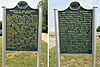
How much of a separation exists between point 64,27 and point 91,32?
26.2 inches

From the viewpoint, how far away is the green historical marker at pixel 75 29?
249 inches

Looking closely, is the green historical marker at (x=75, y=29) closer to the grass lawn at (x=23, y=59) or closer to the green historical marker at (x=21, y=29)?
the green historical marker at (x=21, y=29)

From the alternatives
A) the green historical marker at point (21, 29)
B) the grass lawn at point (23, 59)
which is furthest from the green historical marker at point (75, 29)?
the grass lawn at point (23, 59)

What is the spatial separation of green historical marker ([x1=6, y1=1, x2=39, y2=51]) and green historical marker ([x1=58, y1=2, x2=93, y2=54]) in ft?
2.16

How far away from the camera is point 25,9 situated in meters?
6.32

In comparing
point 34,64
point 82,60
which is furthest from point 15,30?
point 82,60

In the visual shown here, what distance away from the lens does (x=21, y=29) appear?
6.37 metres

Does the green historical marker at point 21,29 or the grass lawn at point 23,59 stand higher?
the green historical marker at point 21,29

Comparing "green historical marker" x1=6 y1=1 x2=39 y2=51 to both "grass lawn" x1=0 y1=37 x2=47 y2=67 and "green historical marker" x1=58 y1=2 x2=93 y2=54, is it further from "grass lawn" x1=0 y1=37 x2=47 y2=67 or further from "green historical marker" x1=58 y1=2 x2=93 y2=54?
"grass lawn" x1=0 y1=37 x2=47 y2=67

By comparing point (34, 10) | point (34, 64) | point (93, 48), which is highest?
point (34, 10)

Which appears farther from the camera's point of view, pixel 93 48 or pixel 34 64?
pixel 34 64

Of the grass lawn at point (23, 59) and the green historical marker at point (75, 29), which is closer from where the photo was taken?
the green historical marker at point (75, 29)

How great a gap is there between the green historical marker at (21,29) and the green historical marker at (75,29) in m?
0.66

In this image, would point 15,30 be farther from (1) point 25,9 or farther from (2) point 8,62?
(2) point 8,62
